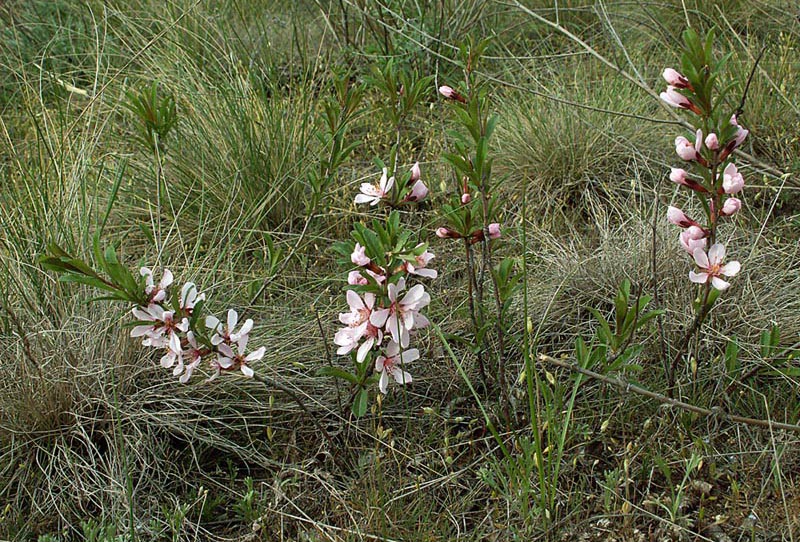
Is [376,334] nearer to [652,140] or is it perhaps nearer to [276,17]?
[652,140]

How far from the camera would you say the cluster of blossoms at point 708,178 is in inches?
65.2

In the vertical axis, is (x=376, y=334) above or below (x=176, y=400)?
above

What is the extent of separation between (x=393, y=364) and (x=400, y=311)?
193 millimetres

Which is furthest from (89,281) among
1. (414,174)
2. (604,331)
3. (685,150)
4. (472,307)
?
(685,150)

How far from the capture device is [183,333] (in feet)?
5.95

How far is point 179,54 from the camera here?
3494 mm

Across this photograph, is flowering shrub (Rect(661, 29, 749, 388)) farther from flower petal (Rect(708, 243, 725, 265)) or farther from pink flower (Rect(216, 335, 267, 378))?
pink flower (Rect(216, 335, 267, 378))

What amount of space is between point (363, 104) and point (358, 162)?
40 centimetres

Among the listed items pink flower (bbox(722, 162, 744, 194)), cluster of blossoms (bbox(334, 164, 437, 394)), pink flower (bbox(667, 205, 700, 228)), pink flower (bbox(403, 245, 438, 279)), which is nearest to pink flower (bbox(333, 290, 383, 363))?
cluster of blossoms (bbox(334, 164, 437, 394))

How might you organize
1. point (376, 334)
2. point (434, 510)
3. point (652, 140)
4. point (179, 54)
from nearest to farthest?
1. point (376, 334)
2. point (434, 510)
3. point (652, 140)
4. point (179, 54)

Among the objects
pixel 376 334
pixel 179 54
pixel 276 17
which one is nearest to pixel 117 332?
pixel 376 334

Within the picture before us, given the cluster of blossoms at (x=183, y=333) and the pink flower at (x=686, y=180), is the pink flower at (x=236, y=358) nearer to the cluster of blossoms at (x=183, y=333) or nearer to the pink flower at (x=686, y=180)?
the cluster of blossoms at (x=183, y=333)

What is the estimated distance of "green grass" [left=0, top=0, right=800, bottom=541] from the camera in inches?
73.7

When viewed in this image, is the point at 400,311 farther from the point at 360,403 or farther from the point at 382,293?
the point at 360,403
